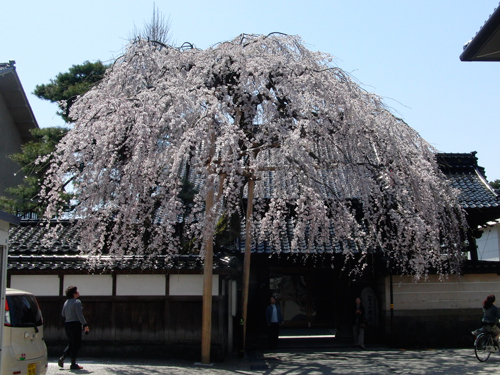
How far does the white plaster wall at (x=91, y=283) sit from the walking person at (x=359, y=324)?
287 inches

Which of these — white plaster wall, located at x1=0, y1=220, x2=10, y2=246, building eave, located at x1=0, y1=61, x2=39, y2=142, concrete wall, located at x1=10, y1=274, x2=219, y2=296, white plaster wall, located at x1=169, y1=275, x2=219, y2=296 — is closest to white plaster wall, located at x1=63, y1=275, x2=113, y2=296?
concrete wall, located at x1=10, y1=274, x2=219, y2=296

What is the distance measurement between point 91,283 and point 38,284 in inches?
50.9

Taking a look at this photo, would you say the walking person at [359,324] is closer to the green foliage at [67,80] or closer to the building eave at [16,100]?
the green foliage at [67,80]

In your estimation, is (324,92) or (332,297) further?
(332,297)

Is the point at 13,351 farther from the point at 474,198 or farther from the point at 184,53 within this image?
the point at 474,198

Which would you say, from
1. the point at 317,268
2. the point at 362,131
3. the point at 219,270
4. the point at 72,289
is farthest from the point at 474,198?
the point at 72,289

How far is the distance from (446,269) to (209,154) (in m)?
7.86

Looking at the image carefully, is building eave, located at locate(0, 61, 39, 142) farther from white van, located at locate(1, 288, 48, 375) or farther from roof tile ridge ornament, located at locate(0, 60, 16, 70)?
white van, located at locate(1, 288, 48, 375)

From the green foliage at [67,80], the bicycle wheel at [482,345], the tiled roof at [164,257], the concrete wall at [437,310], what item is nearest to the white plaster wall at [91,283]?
the tiled roof at [164,257]

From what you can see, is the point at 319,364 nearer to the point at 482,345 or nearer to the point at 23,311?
the point at 482,345

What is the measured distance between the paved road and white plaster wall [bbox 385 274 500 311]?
1.47 m

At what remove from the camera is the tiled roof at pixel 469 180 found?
1612 centimetres

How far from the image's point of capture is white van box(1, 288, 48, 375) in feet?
22.8

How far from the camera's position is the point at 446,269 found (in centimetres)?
1388
